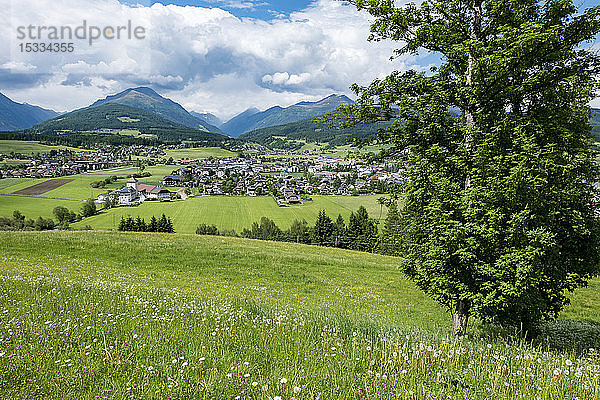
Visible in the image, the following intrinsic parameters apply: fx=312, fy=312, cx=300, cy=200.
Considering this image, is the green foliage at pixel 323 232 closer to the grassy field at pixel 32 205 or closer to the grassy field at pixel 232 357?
the grassy field at pixel 232 357

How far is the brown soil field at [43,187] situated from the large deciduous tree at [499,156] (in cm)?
17882

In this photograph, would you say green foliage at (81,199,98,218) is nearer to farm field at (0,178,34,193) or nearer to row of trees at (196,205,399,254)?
row of trees at (196,205,399,254)

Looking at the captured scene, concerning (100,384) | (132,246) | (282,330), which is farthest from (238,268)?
(100,384)

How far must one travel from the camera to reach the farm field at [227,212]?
106 m

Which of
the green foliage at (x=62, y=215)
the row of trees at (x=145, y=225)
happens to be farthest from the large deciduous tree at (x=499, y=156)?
the green foliage at (x=62, y=215)

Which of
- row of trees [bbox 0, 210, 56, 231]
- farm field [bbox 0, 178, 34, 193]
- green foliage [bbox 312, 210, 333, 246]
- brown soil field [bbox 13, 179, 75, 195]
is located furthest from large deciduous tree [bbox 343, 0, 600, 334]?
farm field [bbox 0, 178, 34, 193]

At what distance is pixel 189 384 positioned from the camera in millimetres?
4879

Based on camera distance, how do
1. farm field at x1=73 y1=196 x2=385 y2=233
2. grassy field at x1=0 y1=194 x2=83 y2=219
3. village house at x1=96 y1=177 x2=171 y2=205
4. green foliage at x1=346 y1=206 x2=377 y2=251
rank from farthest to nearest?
village house at x1=96 y1=177 x2=171 y2=205, grassy field at x1=0 y1=194 x2=83 y2=219, farm field at x1=73 y1=196 x2=385 y2=233, green foliage at x1=346 y1=206 x2=377 y2=251

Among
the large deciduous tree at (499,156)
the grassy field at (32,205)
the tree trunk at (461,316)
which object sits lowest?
the grassy field at (32,205)

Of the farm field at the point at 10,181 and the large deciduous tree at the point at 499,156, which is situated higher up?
the large deciduous tree at the point at 499,156

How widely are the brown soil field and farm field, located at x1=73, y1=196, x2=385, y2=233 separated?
171 feet

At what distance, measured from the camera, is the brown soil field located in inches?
5576

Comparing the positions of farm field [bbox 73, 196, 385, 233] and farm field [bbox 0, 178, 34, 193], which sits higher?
farm field [bbox 0, 178, 34, 193]

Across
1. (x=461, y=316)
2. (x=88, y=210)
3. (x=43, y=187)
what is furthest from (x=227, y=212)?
(x=461, y=316)
